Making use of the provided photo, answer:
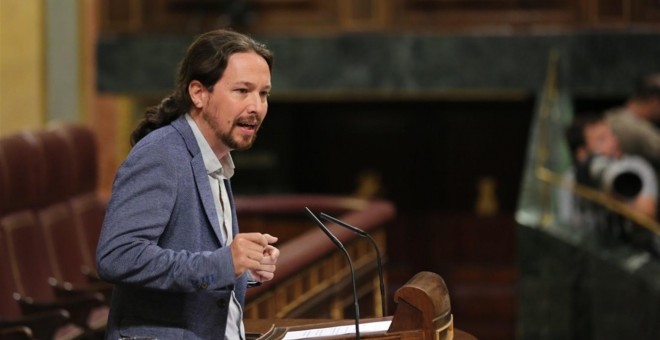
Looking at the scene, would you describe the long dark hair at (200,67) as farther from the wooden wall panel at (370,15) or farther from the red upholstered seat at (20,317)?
the wooden wall panel at (370,15)

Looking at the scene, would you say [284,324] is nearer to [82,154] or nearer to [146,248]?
[146,248]

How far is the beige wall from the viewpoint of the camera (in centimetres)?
794

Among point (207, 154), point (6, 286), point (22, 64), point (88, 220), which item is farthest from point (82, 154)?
point (207, 154)

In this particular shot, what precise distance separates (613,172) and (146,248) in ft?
13.6

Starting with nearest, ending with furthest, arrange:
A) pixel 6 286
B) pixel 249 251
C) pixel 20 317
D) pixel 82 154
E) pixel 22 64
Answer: pixel 249 251 → pixel 20 317 → pixel 6 286 → pixel 82 154 → pixel 22 64

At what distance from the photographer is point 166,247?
7.04 ft

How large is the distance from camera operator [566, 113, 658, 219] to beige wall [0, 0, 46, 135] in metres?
3.59

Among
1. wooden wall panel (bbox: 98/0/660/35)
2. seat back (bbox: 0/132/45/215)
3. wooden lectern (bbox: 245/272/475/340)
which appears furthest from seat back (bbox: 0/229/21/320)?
wooden wall panel (bbox: 98/0/660/35)

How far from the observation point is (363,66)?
7.70 metres

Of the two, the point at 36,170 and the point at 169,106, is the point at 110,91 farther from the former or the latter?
the point at 169,106

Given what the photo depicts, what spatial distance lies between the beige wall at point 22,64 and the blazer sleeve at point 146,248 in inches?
237

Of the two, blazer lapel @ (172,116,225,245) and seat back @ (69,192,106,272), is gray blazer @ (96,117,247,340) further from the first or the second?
seat back @ (69,192,106,272)

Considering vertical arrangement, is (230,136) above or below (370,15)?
above

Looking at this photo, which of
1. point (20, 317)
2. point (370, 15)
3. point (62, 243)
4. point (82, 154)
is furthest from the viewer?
point (370, 15)
